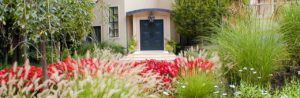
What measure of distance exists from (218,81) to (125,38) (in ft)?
46.7

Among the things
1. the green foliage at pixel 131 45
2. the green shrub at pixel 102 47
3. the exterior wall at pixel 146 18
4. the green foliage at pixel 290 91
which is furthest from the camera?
the exterior wall at pixel 146 18

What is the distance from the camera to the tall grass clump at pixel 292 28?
708 cm

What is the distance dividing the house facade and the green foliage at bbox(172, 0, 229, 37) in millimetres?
1401

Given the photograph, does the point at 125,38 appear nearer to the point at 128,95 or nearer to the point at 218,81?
the point at 218,81

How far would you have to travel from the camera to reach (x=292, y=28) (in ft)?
23.4

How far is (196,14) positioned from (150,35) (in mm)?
3119

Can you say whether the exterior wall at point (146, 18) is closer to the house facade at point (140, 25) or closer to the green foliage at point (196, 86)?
the house facade at point (140, 25)

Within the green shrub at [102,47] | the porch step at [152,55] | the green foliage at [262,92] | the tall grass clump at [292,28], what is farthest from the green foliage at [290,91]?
the porch step at [152,55]

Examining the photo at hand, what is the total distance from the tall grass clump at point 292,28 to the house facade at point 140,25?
13.0m

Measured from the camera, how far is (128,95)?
163 inches

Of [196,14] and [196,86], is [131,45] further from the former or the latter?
[196,86]

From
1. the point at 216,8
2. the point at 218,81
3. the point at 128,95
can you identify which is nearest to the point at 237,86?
the point at 218,81

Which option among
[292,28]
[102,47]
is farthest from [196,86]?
[102,47]

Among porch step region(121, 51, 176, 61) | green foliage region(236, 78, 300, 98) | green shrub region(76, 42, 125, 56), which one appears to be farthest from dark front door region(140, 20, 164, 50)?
green foliage region(236, 78, 300, 98)
